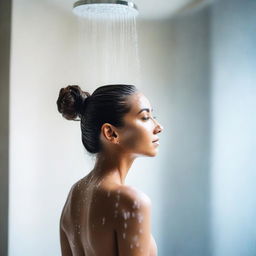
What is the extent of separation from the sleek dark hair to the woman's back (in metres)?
0.11

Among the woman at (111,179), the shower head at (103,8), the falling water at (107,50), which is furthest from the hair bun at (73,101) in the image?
the falling water at (107,50)

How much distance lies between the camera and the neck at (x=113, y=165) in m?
1.17

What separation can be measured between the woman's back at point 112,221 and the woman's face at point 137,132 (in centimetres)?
11

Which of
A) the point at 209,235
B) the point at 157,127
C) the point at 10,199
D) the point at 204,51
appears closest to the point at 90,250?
the point at 157,127

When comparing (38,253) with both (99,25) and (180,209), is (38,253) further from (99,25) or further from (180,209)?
(99,25)

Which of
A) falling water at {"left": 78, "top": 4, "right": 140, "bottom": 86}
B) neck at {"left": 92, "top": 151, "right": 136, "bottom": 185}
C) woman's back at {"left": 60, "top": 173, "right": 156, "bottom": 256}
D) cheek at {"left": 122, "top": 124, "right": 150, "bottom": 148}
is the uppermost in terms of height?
falling water at {"left": 78, "top": 4, "right": 140, "bottom": 86}

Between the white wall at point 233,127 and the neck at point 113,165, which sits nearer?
the neck at point 113,165

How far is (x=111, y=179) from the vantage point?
1.15 m

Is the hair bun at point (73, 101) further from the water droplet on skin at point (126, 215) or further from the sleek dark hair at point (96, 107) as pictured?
the water droplet on skin at point (126, 215)

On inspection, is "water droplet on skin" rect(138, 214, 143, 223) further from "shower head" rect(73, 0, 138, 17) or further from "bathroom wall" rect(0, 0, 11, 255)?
"bathroom wall" rect(0, 0, 11, 255)

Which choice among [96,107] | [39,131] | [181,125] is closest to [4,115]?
[39,131]

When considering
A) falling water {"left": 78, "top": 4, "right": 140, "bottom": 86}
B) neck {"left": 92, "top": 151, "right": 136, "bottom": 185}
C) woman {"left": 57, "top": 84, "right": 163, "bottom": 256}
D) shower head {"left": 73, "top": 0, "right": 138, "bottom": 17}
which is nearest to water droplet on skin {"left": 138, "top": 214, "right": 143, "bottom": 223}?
woman {"left": 57, "top": 84, "right": 163, "bottom": 256}

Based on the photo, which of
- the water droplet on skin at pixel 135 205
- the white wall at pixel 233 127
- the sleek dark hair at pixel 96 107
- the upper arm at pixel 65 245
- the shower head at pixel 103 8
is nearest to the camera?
the water droplet on skin at pixel 135 205

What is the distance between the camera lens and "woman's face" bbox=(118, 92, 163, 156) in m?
1.17
